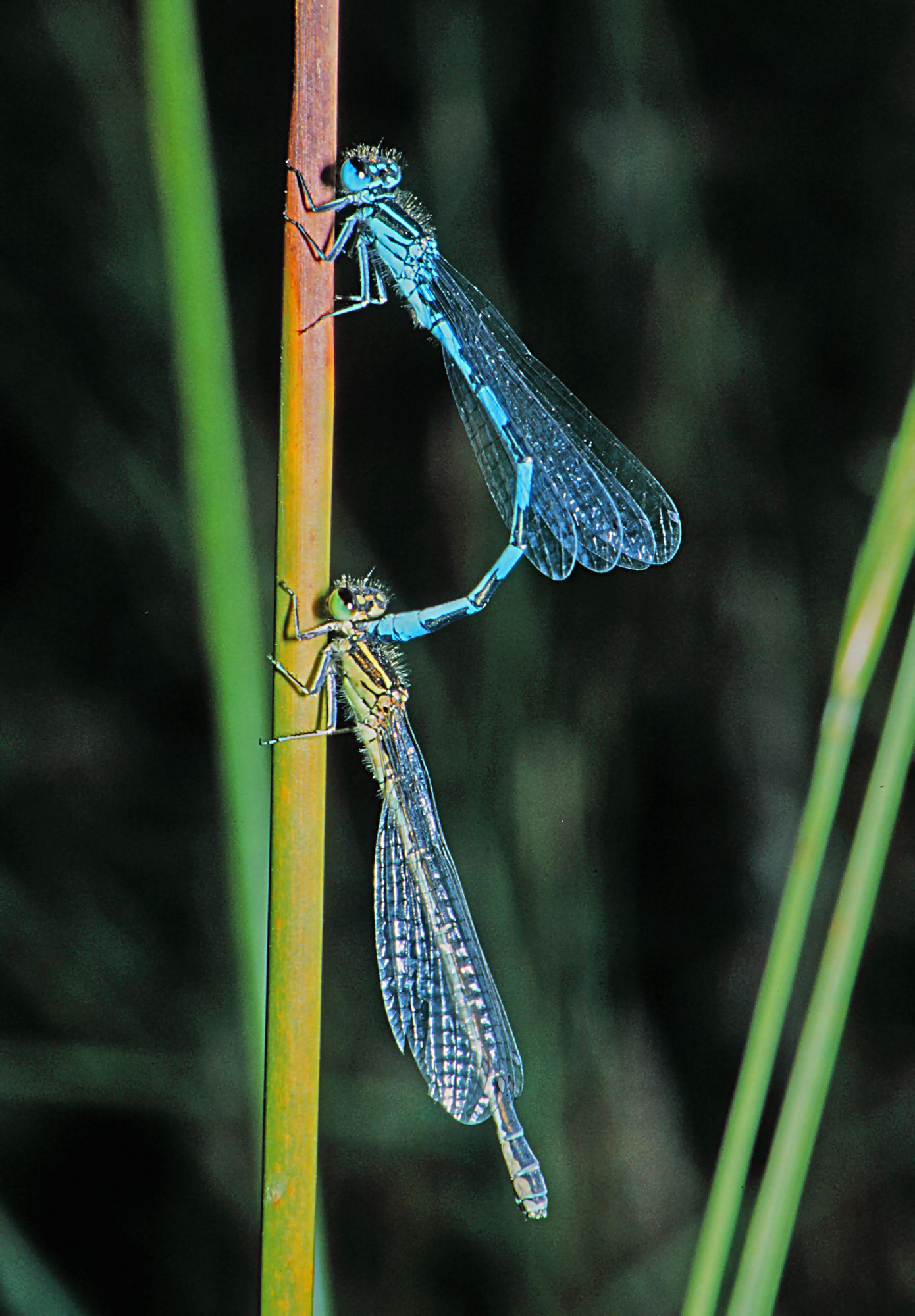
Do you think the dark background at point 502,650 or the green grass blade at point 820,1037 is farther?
the dark background at point 502,650

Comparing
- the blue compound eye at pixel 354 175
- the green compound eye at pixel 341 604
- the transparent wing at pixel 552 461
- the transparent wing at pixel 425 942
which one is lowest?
the transparent wing at pixel 425 942

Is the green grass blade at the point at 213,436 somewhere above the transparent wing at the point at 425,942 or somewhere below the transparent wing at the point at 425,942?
above

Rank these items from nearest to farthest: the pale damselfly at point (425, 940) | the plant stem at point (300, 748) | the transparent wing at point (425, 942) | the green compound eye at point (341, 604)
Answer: the plant stem at point (300, 748) < the green compound eye at point (341, 604) < the pale damselfly at point (425, 940) < the transparent wing at point (425, 942)

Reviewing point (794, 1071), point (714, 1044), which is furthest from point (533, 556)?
point (714, 1044)

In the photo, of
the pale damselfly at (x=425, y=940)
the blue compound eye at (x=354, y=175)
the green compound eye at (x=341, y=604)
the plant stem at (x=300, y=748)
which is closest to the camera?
the plant stem at (x=300, y=748)

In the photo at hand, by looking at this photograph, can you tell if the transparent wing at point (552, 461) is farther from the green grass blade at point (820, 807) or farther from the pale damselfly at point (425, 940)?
the green grass blade at point (820, 807)

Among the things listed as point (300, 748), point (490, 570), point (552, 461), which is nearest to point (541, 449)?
point (552, 461)

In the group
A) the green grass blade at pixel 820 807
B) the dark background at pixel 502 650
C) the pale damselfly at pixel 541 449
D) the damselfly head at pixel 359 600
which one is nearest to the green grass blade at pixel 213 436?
the damselfly head at pixel 359 600
